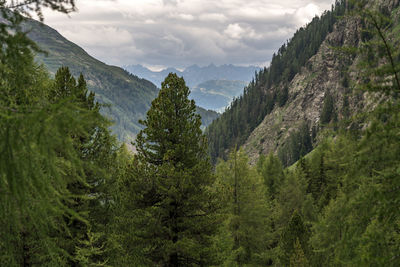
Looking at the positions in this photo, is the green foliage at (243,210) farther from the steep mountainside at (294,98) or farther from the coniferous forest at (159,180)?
the steep mountainside at (294,98)

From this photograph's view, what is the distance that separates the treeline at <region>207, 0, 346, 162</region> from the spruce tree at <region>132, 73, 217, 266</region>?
13530cm

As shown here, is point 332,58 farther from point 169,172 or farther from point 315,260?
point 169,172

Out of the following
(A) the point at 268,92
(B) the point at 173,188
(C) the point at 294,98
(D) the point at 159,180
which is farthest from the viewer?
(A) the point at 268,92

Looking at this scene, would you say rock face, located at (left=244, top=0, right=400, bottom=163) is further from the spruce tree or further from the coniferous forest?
the spruce tree

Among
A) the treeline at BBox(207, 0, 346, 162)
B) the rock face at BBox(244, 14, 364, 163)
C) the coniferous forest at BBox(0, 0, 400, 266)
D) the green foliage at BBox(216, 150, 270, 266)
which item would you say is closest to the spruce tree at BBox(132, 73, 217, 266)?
the coniferous forest at BBox(0, 0, 400, 266)

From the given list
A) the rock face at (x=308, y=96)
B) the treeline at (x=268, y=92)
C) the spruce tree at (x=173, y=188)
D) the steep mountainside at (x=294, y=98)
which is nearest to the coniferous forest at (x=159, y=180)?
the spruce tree at (x=173, y=188)

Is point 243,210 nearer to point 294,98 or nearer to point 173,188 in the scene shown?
point 173,188

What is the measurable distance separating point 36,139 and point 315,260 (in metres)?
22.2

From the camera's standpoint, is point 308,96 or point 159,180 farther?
point 308,96

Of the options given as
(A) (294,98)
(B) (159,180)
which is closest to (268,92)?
(A) (294,98)

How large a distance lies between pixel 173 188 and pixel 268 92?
160683 millimetres

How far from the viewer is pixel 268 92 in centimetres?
16388

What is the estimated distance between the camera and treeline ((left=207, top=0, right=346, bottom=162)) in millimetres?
148875

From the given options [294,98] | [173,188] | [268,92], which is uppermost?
[268,92]
